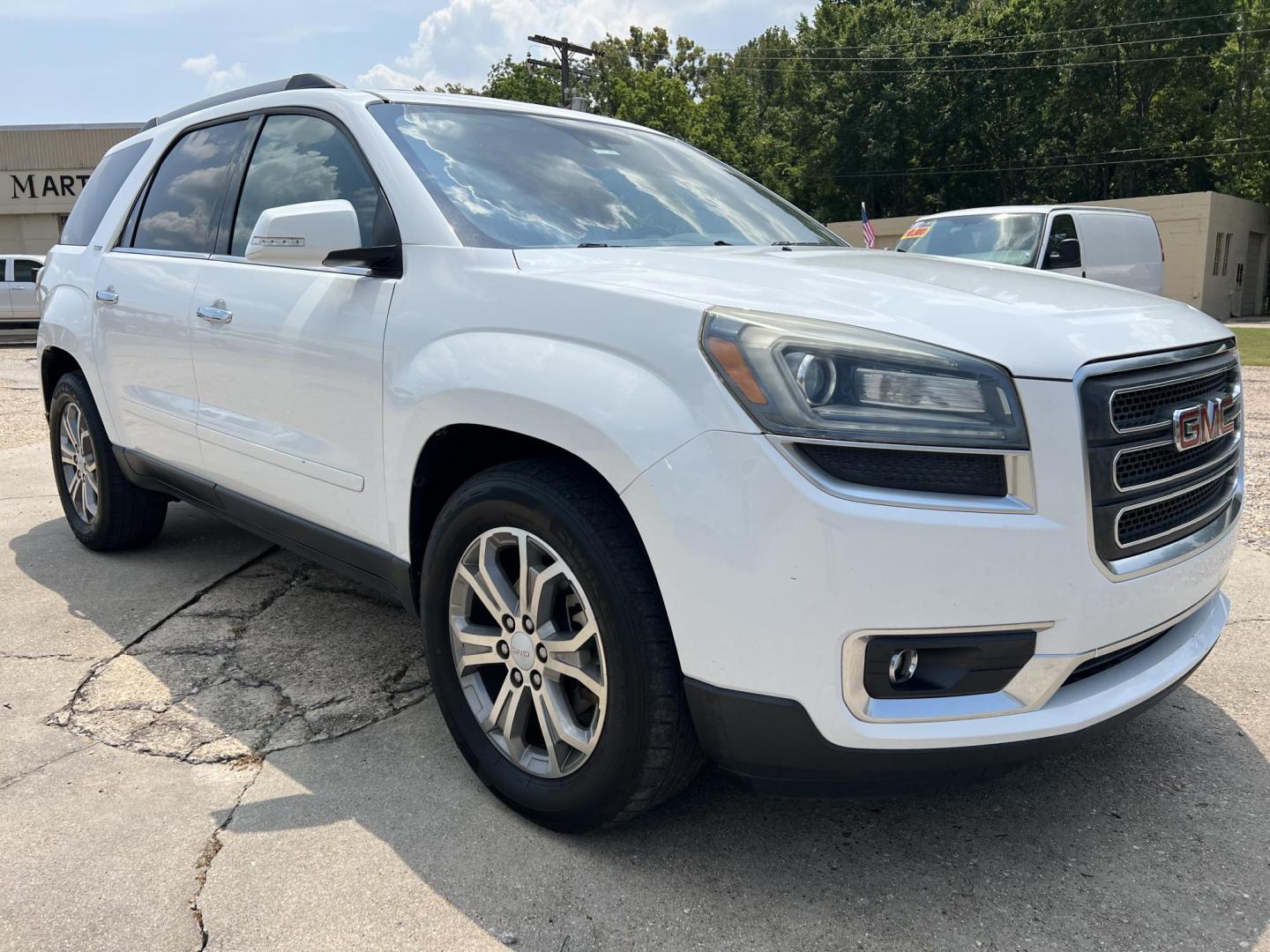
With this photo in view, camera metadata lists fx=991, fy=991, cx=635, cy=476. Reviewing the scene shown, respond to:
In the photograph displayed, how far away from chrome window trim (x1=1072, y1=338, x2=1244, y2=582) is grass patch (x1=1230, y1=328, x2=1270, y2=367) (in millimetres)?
9203

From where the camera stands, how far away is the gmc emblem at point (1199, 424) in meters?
2.14

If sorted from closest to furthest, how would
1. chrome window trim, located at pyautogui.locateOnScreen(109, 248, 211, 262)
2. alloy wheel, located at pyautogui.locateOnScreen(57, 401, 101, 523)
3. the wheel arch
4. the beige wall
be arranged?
the wheel arch, chrome window trim, located at pyautogui.locateOnScreen(109, 248, 211, 262), alloy wheel, located at pyautogui.locateOnScreen(57, 401, 101, 523), the beige wall

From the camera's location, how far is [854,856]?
2354 millimetres

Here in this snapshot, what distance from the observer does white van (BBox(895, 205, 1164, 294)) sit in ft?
33.2

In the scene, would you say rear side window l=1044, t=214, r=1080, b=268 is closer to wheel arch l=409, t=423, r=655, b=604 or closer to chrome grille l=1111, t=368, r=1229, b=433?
chrome grille l=1111, t=368, r=1229, b=433

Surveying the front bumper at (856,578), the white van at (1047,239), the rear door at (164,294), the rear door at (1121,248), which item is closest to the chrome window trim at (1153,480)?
the front bumper at (856,578)

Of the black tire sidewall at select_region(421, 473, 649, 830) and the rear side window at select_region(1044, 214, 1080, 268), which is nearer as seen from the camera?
the black tire sidewall at select_region(421, 473, 649, 830)

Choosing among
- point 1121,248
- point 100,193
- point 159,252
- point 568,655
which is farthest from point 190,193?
point 1121,248

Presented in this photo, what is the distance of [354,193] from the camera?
301cm

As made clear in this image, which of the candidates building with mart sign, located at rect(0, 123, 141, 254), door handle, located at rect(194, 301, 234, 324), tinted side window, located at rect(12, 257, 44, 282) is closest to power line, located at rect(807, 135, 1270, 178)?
building with mart sign, located at rect(0, 123, 141, 254)

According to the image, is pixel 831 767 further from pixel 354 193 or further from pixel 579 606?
pixel 354 193

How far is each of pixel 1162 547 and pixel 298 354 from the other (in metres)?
2.37

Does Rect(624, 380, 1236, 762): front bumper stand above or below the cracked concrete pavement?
above

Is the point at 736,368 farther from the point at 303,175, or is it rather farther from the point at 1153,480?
the point at 303,175
